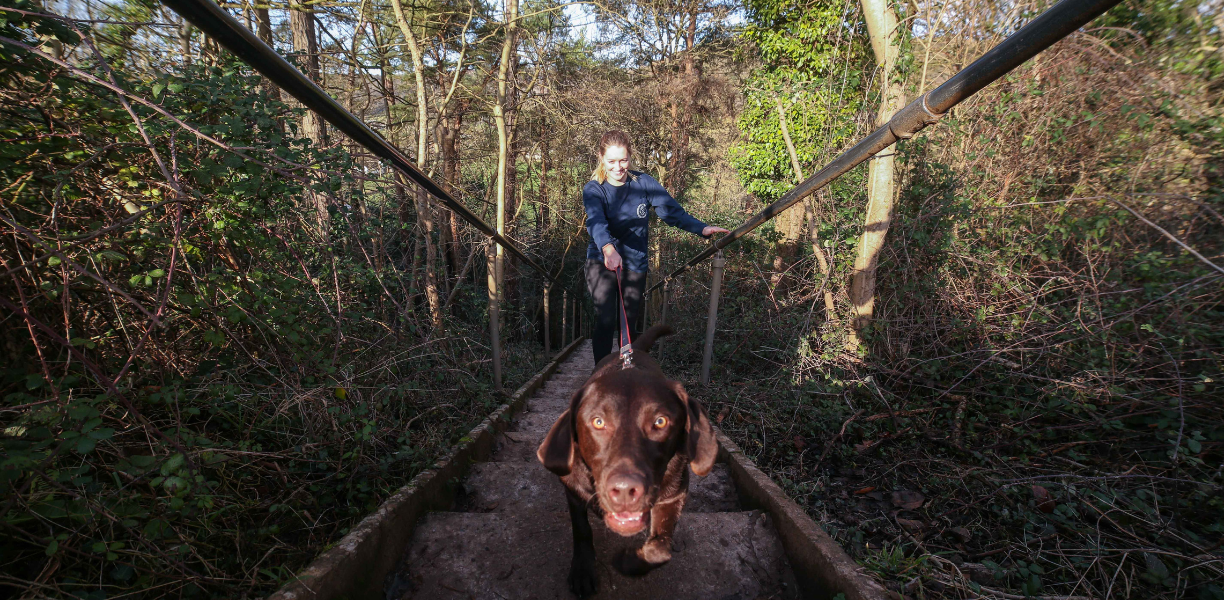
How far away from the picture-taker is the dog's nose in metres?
1.64

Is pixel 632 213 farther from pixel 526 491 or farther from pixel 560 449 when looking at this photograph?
pixel 560 449

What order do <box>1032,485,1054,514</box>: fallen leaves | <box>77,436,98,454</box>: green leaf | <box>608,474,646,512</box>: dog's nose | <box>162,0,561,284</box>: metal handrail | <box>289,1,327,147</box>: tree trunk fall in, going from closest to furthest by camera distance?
1. <box>77,436,98,454</box>: green leaf
2. <box>162,0,561,284</box>: metal handrail
3. <box>608,474,646,512</box>: dog's nose
4. <box>1032,485,1054,514</box>: fallen leaves
5. <box>289,1,327,147</box>: tree trunk

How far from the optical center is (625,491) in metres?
1.65

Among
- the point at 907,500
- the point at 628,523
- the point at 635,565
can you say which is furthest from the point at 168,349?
the point at 907,500

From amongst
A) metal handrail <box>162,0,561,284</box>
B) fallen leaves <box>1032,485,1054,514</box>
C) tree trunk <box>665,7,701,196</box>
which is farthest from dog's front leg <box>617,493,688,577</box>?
tree trunk <box>665,7,701,196</box>

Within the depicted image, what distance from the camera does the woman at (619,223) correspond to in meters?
3.79

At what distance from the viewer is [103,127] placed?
5.56 ft

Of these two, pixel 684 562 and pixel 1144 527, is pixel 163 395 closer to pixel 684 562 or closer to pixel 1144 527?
pixel 684 562

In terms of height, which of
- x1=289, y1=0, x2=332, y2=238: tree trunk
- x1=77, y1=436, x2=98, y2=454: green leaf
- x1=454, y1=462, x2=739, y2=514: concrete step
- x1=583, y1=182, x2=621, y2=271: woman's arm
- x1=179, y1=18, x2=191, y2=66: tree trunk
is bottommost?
x1=454, y1=462, x2=739, y2=514: concrete step

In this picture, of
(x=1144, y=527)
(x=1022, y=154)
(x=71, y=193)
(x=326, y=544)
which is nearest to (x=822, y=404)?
(x=1144, y=527)

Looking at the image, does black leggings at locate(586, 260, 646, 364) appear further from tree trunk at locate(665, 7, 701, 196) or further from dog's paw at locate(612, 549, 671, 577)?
tree trunk at locate(665, 7, 701, 196)

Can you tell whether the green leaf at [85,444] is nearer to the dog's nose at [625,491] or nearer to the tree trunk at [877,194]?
the dog's nose at [625,491]

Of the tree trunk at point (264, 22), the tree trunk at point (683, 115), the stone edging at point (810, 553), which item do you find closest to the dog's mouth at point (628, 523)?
the stone edging at point (810, 553)

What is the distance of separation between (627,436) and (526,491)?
1.03 m
